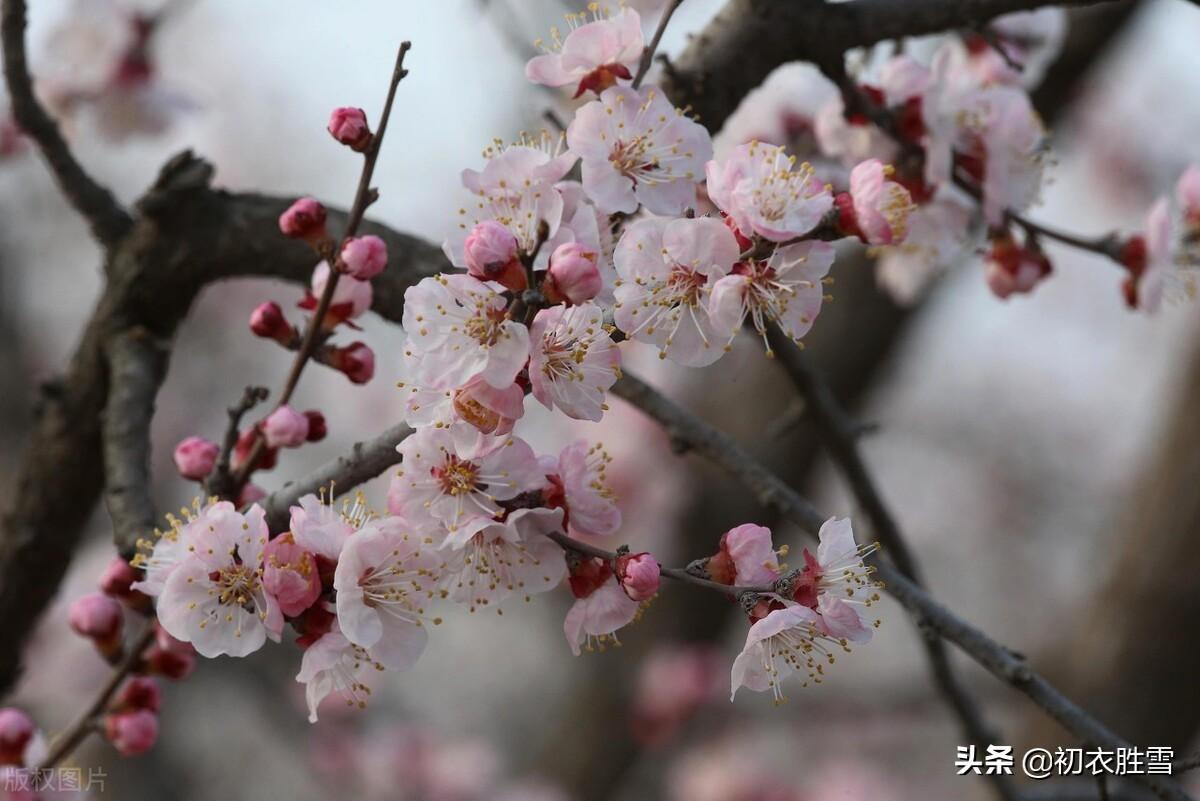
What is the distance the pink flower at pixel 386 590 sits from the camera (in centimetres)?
97

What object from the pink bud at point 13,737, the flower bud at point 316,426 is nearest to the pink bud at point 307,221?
the flower bud at point 316,426

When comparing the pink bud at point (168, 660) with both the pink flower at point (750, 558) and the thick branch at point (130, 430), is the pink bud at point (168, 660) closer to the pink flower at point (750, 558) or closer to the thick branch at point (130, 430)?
the thick branch at point (130, 430)

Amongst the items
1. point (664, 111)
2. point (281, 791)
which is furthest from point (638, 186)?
point (281, 791)

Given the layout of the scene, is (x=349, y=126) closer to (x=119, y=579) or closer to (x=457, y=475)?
(x=457, y=475)

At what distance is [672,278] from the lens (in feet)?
3.22

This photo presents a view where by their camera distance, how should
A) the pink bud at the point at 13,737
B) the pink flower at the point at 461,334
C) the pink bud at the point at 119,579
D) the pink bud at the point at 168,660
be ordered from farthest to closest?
1. the pink bud at the point at 13,737
2. the pink bud at the point at 168,660
3. the pink bud at the point at 119,579
4. the pink flower at the point at 461,334

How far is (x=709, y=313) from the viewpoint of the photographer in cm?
99

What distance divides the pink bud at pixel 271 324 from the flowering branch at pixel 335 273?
2 cm

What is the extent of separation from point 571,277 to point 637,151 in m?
0.19

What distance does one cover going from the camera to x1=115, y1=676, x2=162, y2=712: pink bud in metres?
1.44

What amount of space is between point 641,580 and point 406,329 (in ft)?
0.95

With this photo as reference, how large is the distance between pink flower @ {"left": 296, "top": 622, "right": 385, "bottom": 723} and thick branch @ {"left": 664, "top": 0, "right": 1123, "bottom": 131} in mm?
791

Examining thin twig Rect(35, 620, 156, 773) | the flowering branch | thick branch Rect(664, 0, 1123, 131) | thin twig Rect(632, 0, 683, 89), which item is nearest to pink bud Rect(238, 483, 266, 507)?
the flowering branch

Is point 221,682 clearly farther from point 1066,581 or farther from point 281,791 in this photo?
point 1066,581
